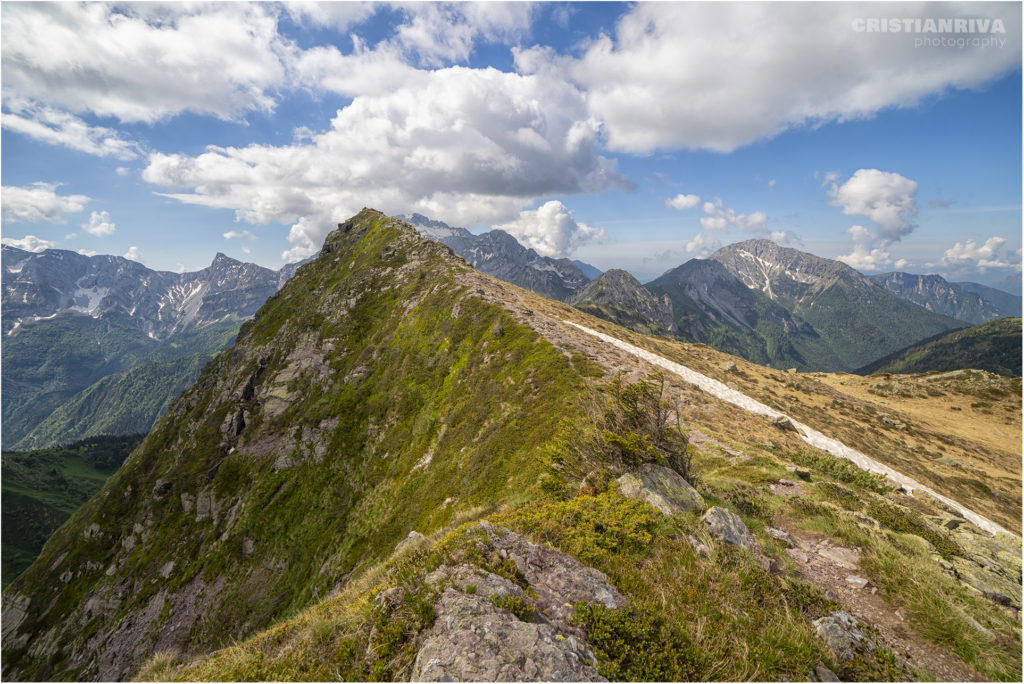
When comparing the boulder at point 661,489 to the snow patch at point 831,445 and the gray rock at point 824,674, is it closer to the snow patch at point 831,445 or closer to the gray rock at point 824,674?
the gray rock at point 824,674

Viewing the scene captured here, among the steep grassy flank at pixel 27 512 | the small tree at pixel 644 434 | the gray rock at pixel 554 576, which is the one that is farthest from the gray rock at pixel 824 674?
the steep grassy flank at pixel 27 512

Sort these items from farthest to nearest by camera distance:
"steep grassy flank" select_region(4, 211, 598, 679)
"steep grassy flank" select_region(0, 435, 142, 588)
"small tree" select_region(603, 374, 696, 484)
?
"steep grassy flank" select_region(0, 435, 142, 588) → "steep grassy flank" select_region(4, 211, 598, 679) → "small tree" select_region(603, 374, 696, 484)

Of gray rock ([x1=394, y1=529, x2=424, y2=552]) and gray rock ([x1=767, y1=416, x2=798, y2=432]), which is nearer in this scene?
gray rock ([x1=394, y1=529, x2=424, y2=552])

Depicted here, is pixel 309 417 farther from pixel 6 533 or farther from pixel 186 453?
pixel 6 533

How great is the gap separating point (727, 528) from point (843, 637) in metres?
3.55

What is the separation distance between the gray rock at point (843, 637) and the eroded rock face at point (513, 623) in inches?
195

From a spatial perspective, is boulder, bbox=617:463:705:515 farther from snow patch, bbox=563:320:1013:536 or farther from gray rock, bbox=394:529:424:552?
snow patch, bbox=563:320:1013:536

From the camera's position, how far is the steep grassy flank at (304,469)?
28.6 m

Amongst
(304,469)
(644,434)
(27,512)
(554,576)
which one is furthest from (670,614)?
(27,512)

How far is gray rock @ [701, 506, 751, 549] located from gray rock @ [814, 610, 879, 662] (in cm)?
266

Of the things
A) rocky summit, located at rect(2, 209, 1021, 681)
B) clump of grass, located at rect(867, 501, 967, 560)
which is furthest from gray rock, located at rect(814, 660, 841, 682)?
clump of grass, located at rect(867, 501, 967, 560)

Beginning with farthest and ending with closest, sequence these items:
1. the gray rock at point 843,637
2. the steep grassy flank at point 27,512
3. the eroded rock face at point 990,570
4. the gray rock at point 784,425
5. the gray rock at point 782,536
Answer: the steep grassy flank at point 27,512, the gray rock at point 784,425, the gray rock at point 782,536, the eroded rock face at point 990,570, the gray rock at point 843,637

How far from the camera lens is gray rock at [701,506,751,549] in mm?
12039

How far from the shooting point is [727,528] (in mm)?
12258
